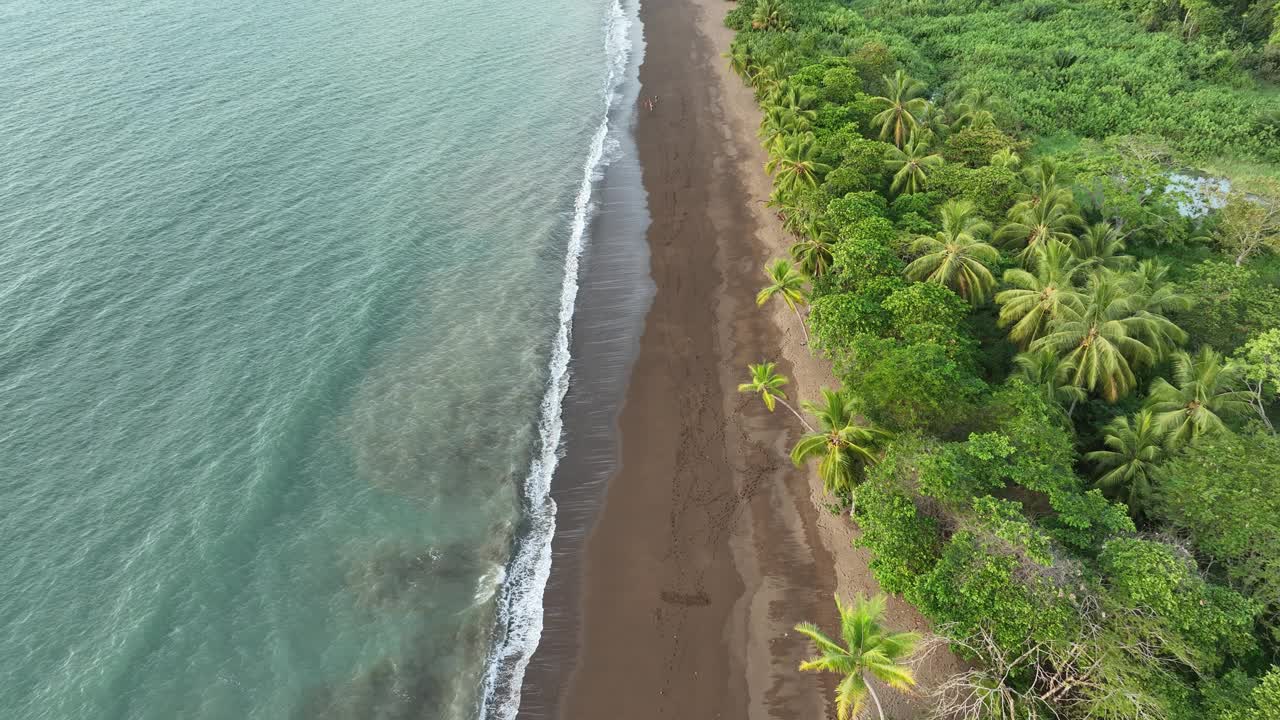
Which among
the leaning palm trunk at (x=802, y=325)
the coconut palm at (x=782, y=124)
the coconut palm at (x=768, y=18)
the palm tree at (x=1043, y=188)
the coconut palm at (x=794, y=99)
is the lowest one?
the leaning palm trunk at (x=802, y=325)

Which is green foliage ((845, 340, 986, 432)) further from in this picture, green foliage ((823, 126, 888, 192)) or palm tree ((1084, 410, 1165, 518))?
green foliage ((823, 126, 888, 192))

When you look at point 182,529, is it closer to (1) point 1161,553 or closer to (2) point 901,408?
(2) point 901,408

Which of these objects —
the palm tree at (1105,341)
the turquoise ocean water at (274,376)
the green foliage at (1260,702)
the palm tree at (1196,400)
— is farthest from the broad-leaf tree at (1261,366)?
the turquoise ocean water at (274,376)

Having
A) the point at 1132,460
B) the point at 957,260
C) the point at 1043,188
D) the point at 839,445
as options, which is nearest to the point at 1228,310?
the point at 1043,188

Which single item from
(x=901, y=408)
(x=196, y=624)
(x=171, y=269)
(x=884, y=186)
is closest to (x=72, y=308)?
(x=171, y=269)

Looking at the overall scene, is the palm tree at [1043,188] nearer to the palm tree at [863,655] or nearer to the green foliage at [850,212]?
the green foliage at [850,212]

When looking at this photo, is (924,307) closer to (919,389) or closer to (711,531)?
(919,389)
